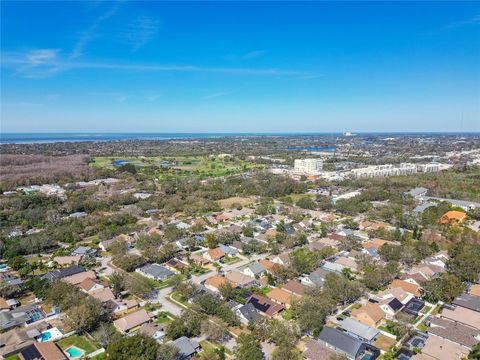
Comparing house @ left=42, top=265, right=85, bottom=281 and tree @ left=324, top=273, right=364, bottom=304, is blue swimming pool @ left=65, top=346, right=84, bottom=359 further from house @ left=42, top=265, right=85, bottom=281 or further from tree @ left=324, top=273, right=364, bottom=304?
tree @ left=324, top=273, right=364, bottom=304

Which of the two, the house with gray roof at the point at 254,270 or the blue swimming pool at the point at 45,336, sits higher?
the house with gray roof at the point at 254,270

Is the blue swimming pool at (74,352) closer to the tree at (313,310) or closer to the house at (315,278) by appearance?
the tree at (313,310)

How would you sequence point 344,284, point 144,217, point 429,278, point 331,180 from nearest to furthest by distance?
point 344,284 < point 429,278 < point 144,217 < point 331,180

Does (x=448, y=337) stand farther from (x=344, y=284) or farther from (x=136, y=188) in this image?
(x=136, y=188)

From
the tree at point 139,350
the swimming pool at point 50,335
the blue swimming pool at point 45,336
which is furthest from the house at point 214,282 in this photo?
the blue swimming pool at point 45,336

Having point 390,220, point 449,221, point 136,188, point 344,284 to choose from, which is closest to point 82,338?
point 344,284

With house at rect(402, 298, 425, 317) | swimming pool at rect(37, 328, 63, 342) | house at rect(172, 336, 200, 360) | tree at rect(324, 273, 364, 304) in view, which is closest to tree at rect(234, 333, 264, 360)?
house at rect(172, 336, 200, 360)
